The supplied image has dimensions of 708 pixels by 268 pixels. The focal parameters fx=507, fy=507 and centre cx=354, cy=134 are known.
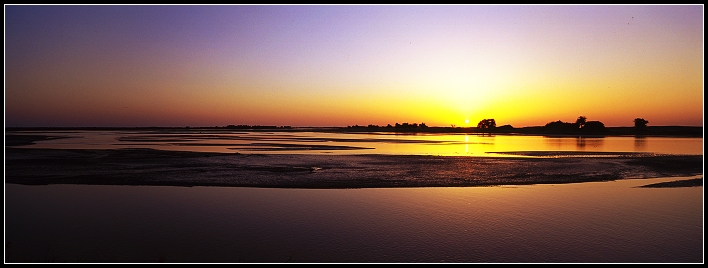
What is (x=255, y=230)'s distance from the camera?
9320 mm

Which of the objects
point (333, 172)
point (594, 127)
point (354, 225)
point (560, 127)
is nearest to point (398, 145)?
point (333, 172)

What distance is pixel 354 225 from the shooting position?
9.73 meters

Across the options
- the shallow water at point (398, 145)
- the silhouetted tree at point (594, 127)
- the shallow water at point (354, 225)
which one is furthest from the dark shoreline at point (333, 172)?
the silhouetted tree at point (594, 127)

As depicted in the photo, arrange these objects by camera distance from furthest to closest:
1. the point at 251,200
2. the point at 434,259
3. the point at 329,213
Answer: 1. the point at 251,200
2. the point at 329,213
3. the point at 434,259

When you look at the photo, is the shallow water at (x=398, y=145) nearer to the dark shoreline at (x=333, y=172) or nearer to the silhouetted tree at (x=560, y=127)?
the dark shoreline at (x=333, y=172)

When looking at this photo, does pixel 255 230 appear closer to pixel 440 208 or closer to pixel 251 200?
pixel 251 200

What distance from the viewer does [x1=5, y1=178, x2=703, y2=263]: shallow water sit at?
25.9ft

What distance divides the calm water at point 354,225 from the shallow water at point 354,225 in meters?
0.03

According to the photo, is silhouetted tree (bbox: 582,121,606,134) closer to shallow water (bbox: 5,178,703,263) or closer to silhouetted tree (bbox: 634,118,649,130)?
silhouetted tree (bbox: 634,118,649,130)

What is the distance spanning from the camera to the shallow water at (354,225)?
7887 mm

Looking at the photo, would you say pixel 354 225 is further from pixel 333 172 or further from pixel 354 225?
pixel 333 172

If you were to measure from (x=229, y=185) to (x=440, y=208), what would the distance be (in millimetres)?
6542

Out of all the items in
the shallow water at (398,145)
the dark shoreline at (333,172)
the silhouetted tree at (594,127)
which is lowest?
the dark shoreline at (333,172)
